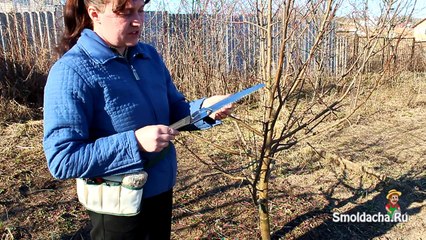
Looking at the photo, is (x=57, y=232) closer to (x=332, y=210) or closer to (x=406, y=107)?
(x=332, y=210)

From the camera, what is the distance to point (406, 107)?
20.2ft

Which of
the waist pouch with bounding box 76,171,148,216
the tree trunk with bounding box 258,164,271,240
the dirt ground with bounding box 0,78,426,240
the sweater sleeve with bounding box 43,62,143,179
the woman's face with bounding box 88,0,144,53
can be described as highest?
the woman's face with bounding box 88,0,144,53

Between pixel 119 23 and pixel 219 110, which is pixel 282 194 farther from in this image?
pixel 119 23

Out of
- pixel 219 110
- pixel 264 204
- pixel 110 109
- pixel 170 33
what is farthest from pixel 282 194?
pixel 170 33

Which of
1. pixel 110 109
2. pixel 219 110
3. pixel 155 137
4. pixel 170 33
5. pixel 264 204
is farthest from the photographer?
pixel 170 33

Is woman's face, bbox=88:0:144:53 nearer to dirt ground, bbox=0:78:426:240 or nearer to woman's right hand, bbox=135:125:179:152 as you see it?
woman's right hand, bbox=135:125:179:152

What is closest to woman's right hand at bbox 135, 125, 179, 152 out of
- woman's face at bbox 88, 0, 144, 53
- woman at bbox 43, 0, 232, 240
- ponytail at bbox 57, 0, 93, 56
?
woman at bbox 43, 0, 232, 240

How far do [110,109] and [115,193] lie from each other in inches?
11.1

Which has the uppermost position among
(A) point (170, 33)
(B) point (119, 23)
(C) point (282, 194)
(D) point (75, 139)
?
(A) point (170, 33)

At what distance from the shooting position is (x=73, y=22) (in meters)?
1.30

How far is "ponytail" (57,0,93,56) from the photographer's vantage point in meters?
1.26

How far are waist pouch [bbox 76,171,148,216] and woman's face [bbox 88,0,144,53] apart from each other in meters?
0.45

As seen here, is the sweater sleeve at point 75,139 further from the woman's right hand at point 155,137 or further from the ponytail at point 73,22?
the ponytail at point 73,22

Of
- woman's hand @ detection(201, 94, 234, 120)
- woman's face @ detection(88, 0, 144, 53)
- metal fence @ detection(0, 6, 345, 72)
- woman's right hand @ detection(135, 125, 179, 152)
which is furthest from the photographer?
metal fence @ detection(0, 6, 345, 72)
